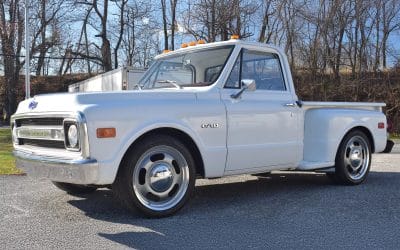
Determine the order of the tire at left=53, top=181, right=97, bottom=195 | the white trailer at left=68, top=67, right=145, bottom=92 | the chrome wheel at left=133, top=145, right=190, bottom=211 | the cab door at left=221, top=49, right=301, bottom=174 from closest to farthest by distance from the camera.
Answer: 1. the chrome wheel at left=133, top=145, right=190, bottom=211
2. the cab door at left=221, top=49, right=301, bottom=174
3. the tire at left=53, top=181, right=97, bottom=195
4. the white trailer at left=68, top=67, right=145, bottom=92

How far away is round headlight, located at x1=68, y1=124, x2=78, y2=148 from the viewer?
4930 millimetres

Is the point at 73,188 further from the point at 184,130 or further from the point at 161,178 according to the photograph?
the point at 184,130

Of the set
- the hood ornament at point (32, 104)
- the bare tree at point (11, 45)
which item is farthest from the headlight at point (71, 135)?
the bare tree at point (11, 45)

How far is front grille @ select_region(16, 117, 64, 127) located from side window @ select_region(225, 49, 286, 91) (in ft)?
6.68

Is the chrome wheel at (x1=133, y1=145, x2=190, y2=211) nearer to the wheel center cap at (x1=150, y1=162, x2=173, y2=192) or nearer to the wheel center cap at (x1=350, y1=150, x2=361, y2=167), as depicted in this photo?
the wheel center cap at (x1=150, y1=162, x2=173, y2=192)

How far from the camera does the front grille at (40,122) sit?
203 inches

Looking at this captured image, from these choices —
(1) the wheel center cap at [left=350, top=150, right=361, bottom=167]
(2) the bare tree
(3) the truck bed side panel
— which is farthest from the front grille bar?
(2) the bare tree

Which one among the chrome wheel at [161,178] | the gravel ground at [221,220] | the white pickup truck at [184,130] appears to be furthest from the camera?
the chrome wheel at [161,178]

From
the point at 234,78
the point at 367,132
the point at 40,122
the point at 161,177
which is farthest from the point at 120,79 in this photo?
the point at 161,177

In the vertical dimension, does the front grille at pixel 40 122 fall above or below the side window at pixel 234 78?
below

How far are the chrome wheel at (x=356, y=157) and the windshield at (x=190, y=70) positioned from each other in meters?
2.56

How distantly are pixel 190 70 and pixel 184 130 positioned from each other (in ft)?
4.23

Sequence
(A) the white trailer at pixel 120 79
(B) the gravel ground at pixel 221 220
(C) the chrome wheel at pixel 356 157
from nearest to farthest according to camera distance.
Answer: (B) the gravel ground at pixel 221 220 → (C) the chrome wheel at pixel 356 157 → (A) the white trailer at pixel 120 79

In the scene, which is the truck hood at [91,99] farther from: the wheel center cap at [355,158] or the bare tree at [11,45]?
the bare tree at [11,45]
